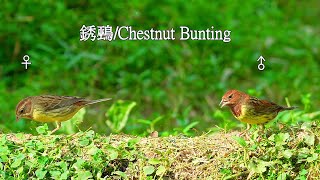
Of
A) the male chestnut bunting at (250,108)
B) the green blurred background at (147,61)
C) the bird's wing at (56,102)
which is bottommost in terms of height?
the male chestnut bunting at (250,108)

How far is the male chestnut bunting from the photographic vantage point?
6.50 meters

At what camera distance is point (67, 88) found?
Answer: 9.91 metres

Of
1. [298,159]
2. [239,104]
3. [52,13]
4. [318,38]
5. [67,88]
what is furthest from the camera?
[318,38]

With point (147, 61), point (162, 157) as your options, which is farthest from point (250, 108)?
point (147, 61)

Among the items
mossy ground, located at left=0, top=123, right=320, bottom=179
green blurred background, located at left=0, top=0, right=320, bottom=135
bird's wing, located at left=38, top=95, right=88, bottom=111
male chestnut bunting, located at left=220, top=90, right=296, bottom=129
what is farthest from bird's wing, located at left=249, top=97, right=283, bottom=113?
green blurred background, located at left=0, top=0, right=320, bottom=135

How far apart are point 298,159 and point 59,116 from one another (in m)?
1.98

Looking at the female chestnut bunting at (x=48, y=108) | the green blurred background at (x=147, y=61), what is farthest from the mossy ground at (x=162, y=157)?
the green blurred background at (x=147, y=61)

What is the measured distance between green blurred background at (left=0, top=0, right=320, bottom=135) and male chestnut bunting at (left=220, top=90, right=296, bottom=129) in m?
2.54

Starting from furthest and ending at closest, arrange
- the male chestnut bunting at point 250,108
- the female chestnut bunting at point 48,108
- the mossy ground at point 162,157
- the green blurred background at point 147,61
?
the green blurred background at point 147,61 < the female chestnut bunting at point 48,108 < the male chestnut bunting at point 250,108 < the mossy ground at point 162,157

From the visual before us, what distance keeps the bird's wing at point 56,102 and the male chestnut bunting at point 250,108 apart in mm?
1226

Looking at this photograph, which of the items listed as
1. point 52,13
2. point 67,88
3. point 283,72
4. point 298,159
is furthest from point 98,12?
point 298,159

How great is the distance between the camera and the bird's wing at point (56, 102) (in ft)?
23.0

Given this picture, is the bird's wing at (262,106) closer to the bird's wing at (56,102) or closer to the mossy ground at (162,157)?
the mossy ground at (162,157)

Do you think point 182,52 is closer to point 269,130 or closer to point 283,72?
point 283,72
